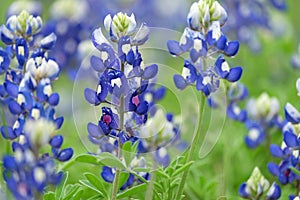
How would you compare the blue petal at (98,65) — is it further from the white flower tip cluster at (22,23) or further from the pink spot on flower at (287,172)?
the pink spot on flower at (287,172)

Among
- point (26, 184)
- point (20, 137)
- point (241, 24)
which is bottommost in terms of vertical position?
point (26, 184)

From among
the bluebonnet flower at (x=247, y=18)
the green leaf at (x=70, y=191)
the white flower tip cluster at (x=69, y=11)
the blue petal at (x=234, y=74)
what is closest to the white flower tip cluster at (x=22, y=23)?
the green leaf at (x=70, y=191)

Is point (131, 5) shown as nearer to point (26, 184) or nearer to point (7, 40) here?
point (7, 40)

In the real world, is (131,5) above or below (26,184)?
above

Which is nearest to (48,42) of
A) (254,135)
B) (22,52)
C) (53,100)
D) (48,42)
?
(48,42)

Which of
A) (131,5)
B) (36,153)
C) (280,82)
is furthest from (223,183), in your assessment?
(131,5)

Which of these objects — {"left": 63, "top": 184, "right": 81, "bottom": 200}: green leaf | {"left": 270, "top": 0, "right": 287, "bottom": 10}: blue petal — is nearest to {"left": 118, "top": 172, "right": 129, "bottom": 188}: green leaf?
{"left": 63, "top": 184, "right": 81, "bottom": 200}: green leaf

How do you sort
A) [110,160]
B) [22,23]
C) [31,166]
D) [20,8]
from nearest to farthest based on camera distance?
[31,166], [110,160], [22,23], [20,8]

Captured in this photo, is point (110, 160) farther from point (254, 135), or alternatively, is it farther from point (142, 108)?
point (254, 135)
